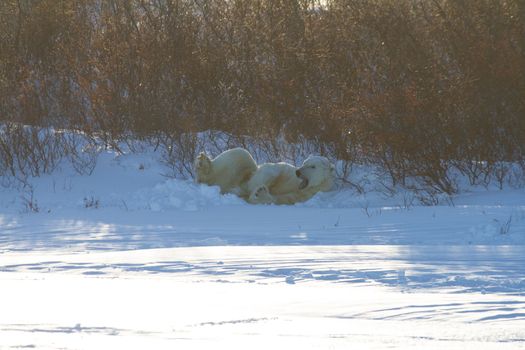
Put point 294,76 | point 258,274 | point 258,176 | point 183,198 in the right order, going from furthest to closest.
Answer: point 294,76 < point 258,176 < point 183,198 < point 258,274

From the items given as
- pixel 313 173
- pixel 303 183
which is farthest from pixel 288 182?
pixel 313 173

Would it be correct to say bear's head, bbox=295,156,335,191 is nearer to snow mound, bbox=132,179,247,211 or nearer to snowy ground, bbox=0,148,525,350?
snowy ground, bbox=0,148,525,350

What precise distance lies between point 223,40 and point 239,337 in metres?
15.5

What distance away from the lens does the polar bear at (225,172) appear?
39.9ft

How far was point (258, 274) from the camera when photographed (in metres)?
5.80

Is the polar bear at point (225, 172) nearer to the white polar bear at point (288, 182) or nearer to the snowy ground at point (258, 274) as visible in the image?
the white polar bear at point (288, 182)

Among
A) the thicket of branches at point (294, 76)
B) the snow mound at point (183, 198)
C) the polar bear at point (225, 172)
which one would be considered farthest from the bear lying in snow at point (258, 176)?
the thicket of branches at point (294, 76)

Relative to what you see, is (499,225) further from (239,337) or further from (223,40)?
(223,40)

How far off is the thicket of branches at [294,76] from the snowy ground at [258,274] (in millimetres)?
1670

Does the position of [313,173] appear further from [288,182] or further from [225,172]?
[225,172]

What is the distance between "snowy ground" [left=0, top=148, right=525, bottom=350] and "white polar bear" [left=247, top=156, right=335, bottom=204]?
0.94 ft

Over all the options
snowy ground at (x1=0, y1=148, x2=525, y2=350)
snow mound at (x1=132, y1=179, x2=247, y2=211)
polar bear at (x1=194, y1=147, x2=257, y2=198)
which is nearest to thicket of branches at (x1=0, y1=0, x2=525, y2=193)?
snowy ground at (x1=0, y1=148, x2=525, y2=350)

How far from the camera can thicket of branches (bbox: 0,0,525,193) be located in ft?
44.4

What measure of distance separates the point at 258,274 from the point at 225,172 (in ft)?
21.1
